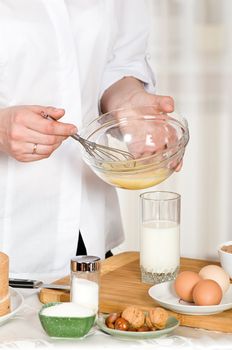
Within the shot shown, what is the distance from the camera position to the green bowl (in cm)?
114

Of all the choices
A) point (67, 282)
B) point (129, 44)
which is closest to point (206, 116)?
point (129, 44)

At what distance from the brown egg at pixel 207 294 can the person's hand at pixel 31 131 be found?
35 cm

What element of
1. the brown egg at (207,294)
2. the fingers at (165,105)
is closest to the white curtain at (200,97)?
the fingers at (165,105)

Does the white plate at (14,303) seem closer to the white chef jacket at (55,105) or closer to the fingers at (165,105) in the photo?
the white chef jacket at (55,105)

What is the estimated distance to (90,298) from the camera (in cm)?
129

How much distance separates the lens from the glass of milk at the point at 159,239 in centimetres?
149

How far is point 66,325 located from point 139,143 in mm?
501

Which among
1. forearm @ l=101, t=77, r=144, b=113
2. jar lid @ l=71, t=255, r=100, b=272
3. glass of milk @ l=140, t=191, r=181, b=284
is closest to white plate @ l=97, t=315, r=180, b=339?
jar lid @ l=71, t=255, r=100, b=272

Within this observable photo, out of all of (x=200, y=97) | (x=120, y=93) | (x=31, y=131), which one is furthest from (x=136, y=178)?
(x=200, y=97)

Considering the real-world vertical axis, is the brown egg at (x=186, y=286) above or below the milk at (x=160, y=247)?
below

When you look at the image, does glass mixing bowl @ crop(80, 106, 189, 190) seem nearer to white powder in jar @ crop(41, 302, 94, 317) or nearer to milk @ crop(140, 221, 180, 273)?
milk @ crop(140, 221, 180, 273)

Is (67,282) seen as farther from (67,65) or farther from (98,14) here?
(98,14)

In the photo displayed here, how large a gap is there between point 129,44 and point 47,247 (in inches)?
21.7

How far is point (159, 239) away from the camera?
1.49 m
